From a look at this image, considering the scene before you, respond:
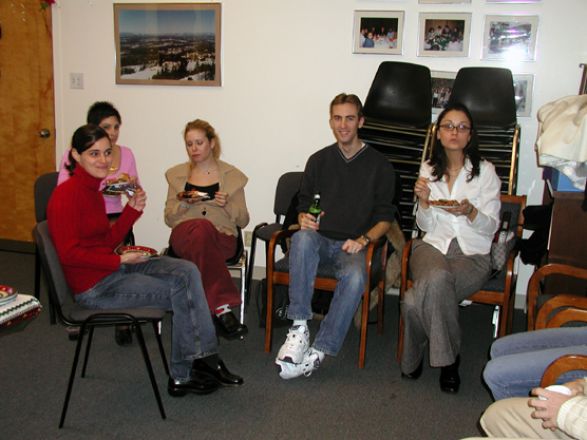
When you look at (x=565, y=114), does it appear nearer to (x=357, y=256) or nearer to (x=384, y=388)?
(x=357, y=256)

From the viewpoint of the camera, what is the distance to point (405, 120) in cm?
357

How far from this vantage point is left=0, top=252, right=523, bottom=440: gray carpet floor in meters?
2.31

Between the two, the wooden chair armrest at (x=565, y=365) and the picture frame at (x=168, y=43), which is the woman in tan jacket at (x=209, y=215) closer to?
the picture frame at (x=168, y=43)

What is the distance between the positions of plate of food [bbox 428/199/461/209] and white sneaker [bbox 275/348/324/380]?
35.0 inches

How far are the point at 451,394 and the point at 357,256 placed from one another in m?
0.76

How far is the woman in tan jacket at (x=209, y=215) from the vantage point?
2.98 m

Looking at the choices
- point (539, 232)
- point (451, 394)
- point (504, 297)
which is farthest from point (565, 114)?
point (451, 394)

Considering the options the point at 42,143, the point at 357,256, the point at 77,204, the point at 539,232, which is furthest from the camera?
the point at 42,143

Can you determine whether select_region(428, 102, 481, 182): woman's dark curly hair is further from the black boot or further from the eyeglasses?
the black boot

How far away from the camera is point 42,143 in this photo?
452cm

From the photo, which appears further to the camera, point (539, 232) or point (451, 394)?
point (539, 232)

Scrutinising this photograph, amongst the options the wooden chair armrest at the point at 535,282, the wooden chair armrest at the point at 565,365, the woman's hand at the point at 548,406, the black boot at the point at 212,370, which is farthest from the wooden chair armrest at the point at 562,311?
the black boot at the point at 212,370

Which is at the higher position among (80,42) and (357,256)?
(80,42)

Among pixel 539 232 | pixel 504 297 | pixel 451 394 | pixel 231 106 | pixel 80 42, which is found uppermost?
pixel 80 42
